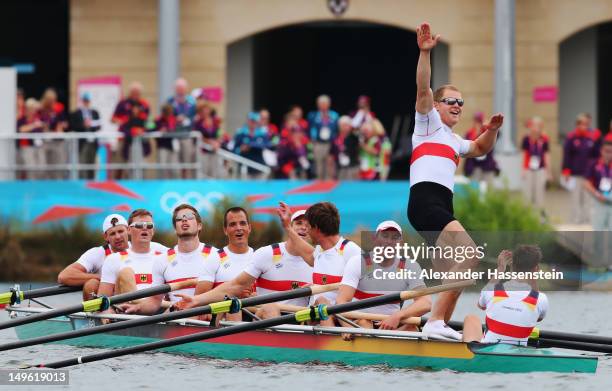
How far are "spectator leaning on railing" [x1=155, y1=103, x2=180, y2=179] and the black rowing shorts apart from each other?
10.9 metres

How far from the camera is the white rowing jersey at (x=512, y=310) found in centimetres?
1370

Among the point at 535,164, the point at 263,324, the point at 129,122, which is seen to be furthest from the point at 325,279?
the point at 535,164

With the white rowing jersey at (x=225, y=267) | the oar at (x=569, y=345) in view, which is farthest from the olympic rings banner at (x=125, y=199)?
the oar at (x=569, y=345)

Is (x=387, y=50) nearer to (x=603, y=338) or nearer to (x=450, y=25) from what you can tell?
(x=450, y=25)

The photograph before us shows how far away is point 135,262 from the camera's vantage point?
16.9 metres

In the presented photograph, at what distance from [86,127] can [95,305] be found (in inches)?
386

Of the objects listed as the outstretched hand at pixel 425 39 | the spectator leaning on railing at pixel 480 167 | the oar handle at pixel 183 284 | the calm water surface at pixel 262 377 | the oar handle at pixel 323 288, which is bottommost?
the calm water surface at pixel 262 377

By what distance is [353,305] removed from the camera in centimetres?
1407

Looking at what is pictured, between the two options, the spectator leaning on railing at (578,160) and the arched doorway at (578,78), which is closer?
the spectator leaning on railing at (578,160)

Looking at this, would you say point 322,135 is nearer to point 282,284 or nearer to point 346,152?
point 346,152

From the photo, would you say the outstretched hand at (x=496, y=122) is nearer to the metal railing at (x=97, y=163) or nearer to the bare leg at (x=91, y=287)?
the bare leg at (x=91, y=287)

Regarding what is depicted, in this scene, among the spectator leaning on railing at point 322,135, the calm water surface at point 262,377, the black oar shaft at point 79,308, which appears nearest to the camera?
the calm water surface at point 262,377

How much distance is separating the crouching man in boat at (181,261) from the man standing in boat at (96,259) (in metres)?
0.55

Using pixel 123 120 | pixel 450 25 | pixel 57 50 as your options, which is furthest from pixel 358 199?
pixel 57 50
